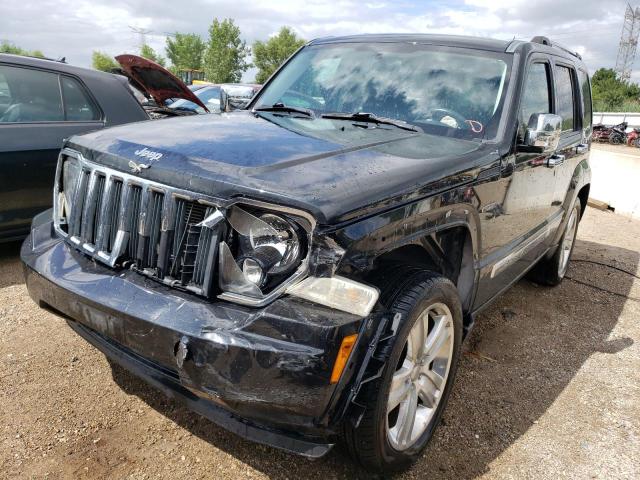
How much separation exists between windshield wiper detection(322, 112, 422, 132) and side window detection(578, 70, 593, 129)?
2.56 m

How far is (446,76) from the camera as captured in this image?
3213mm

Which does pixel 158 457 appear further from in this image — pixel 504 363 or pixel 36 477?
pixel 504 363

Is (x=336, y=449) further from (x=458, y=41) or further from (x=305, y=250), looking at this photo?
(x=458, y=41)

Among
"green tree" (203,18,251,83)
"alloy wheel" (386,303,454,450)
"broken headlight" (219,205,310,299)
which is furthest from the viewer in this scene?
"green tree" (203,18,251,83)

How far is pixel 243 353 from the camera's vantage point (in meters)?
1.76

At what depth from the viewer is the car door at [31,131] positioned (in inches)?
167

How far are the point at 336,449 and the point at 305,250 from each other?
1118 millimetres

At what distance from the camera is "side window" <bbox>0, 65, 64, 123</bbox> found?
4.40m

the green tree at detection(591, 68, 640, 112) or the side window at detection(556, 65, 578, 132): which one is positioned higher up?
the green tree at detection(591, 68, 640, 112)

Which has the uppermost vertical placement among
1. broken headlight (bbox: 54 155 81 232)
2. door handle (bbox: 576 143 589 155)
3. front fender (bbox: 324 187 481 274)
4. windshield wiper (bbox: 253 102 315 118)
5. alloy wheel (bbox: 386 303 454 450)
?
windshield wiper (bbox: 253 102 315 118)

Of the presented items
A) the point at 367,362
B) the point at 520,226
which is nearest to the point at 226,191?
the point at 367,362

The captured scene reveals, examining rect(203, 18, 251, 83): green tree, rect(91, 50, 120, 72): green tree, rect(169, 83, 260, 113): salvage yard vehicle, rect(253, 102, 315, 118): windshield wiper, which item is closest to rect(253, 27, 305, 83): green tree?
rect(203, 18, 251, 83): green tree

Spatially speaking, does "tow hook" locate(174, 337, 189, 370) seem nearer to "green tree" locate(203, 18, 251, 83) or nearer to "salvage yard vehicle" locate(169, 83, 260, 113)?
Result: "salvage yard vehicle" locate(169, 83, 260, 113)

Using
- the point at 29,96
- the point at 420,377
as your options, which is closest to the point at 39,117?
the point at 29,96
